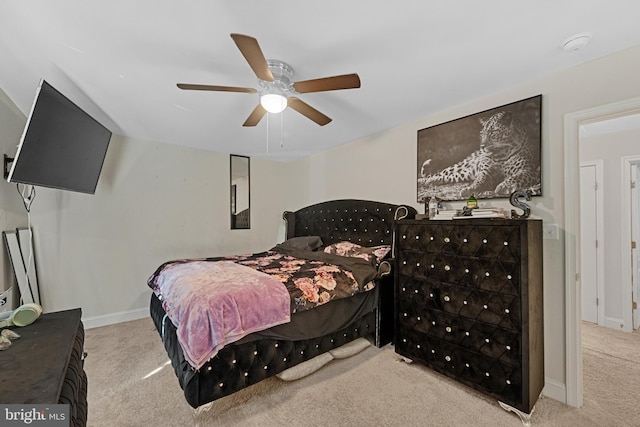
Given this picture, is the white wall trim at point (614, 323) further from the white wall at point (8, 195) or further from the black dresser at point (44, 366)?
the white wall at point (8, 195)

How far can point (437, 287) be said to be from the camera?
2252mm

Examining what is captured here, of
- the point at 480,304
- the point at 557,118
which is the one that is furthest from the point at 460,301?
the point at 557,118

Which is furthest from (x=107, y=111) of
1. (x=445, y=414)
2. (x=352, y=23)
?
(x=445, y=414)

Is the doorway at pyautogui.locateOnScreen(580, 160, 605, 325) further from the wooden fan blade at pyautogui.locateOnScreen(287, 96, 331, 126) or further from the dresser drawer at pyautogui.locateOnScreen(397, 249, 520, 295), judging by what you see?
the wooden fan blade at pyautogui.locateOnScreen(287, 96, 331, 126)

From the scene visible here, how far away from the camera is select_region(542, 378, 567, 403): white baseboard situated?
197 centimetres

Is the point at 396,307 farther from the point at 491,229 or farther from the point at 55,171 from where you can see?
the point at 55,171

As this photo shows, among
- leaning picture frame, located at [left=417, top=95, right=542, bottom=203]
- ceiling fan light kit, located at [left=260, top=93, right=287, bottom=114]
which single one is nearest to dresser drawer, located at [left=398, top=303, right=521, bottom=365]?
leaning picture frame, located at [left=417, top=95, right=542, bottom=203]

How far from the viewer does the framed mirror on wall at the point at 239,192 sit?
452cm

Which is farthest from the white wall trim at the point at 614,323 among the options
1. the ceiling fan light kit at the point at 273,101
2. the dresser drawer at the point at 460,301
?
the ceiling fan light kit at the point at 273,101

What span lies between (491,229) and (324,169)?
2.79 m

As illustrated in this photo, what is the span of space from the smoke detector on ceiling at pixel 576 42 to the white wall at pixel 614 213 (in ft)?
8.05

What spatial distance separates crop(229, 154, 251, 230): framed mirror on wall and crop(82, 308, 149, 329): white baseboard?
1.73 meters

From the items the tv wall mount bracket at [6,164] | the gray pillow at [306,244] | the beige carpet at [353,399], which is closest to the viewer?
the beige carpet at [353,399]

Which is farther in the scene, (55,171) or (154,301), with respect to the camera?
(154,301)
